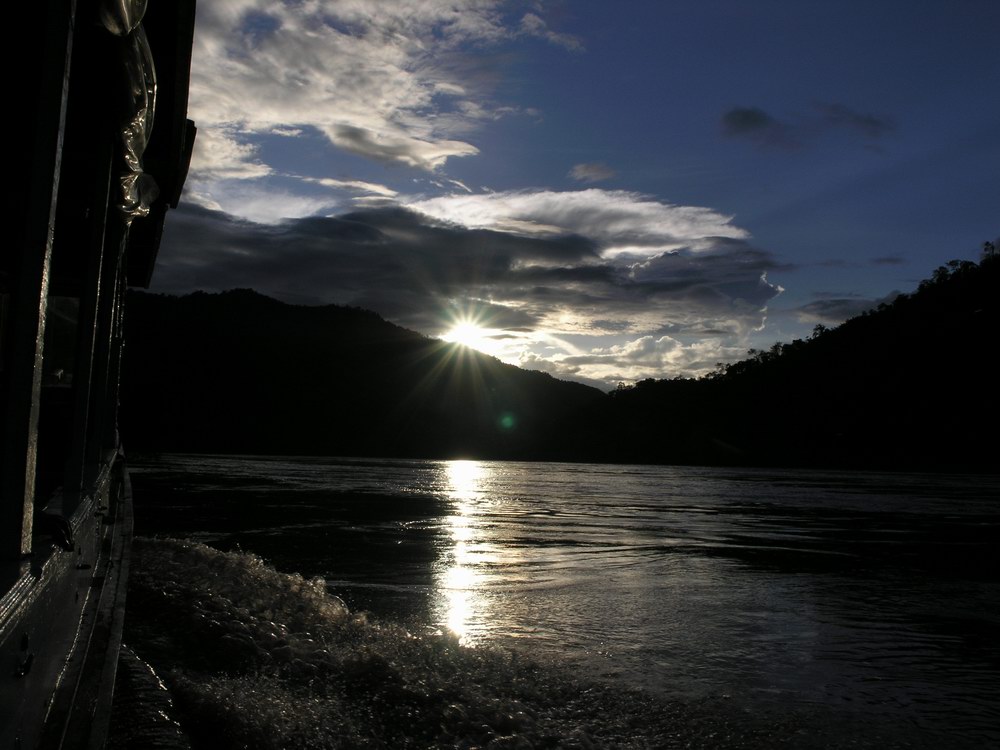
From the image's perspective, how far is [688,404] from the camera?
145 m

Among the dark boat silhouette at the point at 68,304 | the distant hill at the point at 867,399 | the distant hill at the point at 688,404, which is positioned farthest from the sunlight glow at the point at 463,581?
the distant hill at the point at 867,399

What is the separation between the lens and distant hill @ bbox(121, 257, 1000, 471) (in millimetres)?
115000

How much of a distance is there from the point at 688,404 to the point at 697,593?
450ft

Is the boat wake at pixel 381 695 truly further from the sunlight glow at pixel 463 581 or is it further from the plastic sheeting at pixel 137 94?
the plastic sheeting at pixel 137 94

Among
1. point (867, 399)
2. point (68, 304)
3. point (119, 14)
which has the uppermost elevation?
point (867, 399)

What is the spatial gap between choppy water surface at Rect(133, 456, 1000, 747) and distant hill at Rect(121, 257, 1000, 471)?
233ft

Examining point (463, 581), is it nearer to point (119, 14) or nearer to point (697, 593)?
point (697, 593)

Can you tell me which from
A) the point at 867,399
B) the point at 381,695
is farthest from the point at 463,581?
the point at 867,399

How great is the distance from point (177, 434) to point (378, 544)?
377 ft

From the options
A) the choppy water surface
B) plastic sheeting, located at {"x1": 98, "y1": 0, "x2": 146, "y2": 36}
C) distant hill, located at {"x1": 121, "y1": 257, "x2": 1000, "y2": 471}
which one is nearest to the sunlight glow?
the choppy water surface

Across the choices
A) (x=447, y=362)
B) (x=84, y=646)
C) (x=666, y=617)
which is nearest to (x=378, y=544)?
(x=666, y=617)

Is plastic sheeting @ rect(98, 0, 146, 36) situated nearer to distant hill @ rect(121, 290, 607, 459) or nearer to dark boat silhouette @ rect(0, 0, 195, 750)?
dark boat silhouette @ rect(0, 0, 195, 750)

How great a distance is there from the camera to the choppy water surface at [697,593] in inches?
267

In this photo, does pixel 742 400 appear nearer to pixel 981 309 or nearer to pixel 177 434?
pixel 981 309
